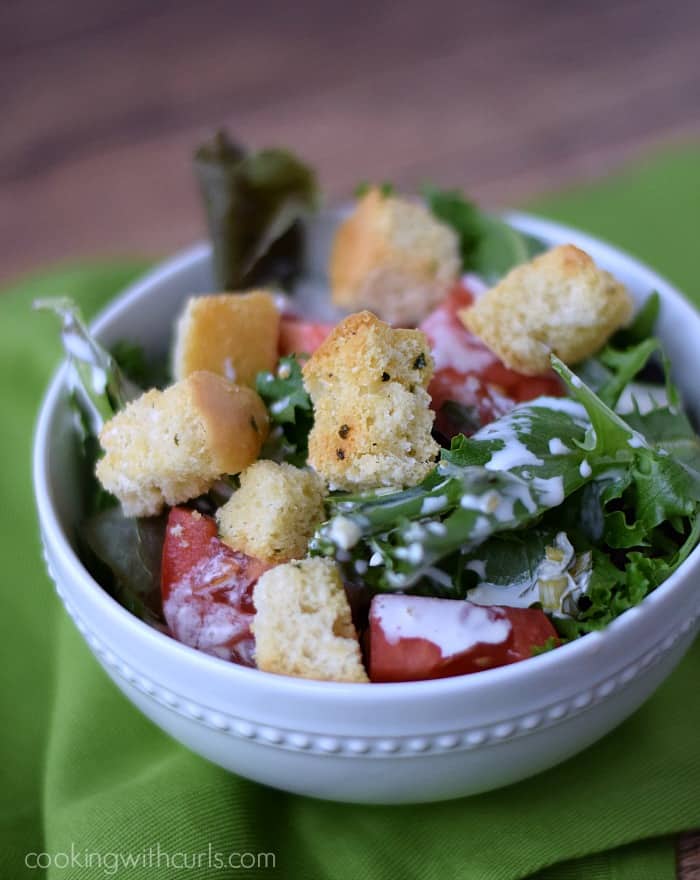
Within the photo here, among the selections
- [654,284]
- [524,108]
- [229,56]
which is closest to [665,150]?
[524,108]

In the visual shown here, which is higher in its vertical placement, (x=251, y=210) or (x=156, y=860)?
(x=251, y=210)

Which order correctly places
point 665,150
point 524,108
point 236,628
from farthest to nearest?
point 524,108 → point 665,150 → point 236,628

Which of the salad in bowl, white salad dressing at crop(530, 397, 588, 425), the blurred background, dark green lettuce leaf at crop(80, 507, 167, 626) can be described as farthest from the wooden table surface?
white salad dressing at crop(530, 397, 588, 425)

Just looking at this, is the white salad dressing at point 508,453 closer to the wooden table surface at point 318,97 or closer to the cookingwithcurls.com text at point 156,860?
the cookingwithcurls.com text at point 156,860

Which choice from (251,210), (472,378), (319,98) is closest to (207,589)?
(472,378)

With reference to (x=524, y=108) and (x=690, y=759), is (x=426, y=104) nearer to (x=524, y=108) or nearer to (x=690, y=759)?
(x=524, y=108)

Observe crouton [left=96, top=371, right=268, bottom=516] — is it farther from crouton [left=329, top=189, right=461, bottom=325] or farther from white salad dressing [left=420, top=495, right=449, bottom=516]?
crouton [left=329, top=189, right=461, bottom=325]

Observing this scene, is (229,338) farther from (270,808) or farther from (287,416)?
(270,808)
